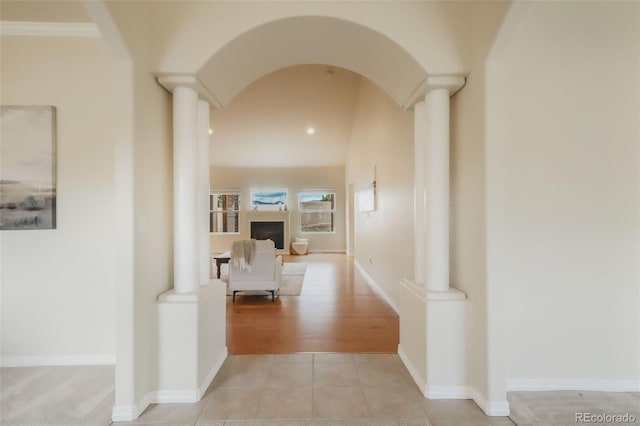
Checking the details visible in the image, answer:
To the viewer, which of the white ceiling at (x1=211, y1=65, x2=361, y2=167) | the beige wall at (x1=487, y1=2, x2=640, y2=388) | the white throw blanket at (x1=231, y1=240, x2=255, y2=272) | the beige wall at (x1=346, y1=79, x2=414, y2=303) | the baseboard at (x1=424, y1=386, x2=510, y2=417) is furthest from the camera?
the white ceiling at (x1=211, y1=65, x2=361, y2=167)

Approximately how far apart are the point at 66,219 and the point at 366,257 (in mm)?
4786

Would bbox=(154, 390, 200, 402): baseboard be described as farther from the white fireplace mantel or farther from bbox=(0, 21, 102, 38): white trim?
the white fireplace mantel

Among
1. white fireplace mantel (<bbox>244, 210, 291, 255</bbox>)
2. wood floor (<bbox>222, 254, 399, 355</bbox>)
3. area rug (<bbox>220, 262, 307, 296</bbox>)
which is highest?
white fireplace mantel (<bbox>244, 210, 291, 255</bbox>)

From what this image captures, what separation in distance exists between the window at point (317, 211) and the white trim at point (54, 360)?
7531mm

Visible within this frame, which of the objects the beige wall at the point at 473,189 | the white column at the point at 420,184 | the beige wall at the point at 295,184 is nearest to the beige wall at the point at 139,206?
the white column at the point at 420,184

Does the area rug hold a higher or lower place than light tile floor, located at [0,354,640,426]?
higher

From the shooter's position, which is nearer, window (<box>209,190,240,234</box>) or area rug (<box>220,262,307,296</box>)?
area rug (<box>220,262,307,296</box>)

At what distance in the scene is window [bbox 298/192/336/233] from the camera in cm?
993

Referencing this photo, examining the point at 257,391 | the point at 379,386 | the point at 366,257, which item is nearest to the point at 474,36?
the point at 379,386

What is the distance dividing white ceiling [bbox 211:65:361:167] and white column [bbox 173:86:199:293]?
4.61m

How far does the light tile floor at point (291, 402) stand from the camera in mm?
1872

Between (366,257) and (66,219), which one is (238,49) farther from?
(366,257)

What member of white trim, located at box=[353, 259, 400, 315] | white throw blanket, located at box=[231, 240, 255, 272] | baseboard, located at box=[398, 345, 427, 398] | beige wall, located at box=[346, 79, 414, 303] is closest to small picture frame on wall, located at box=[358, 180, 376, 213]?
beige wall, located at box=[346, 79, 414, 303]

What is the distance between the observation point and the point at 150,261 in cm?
206
